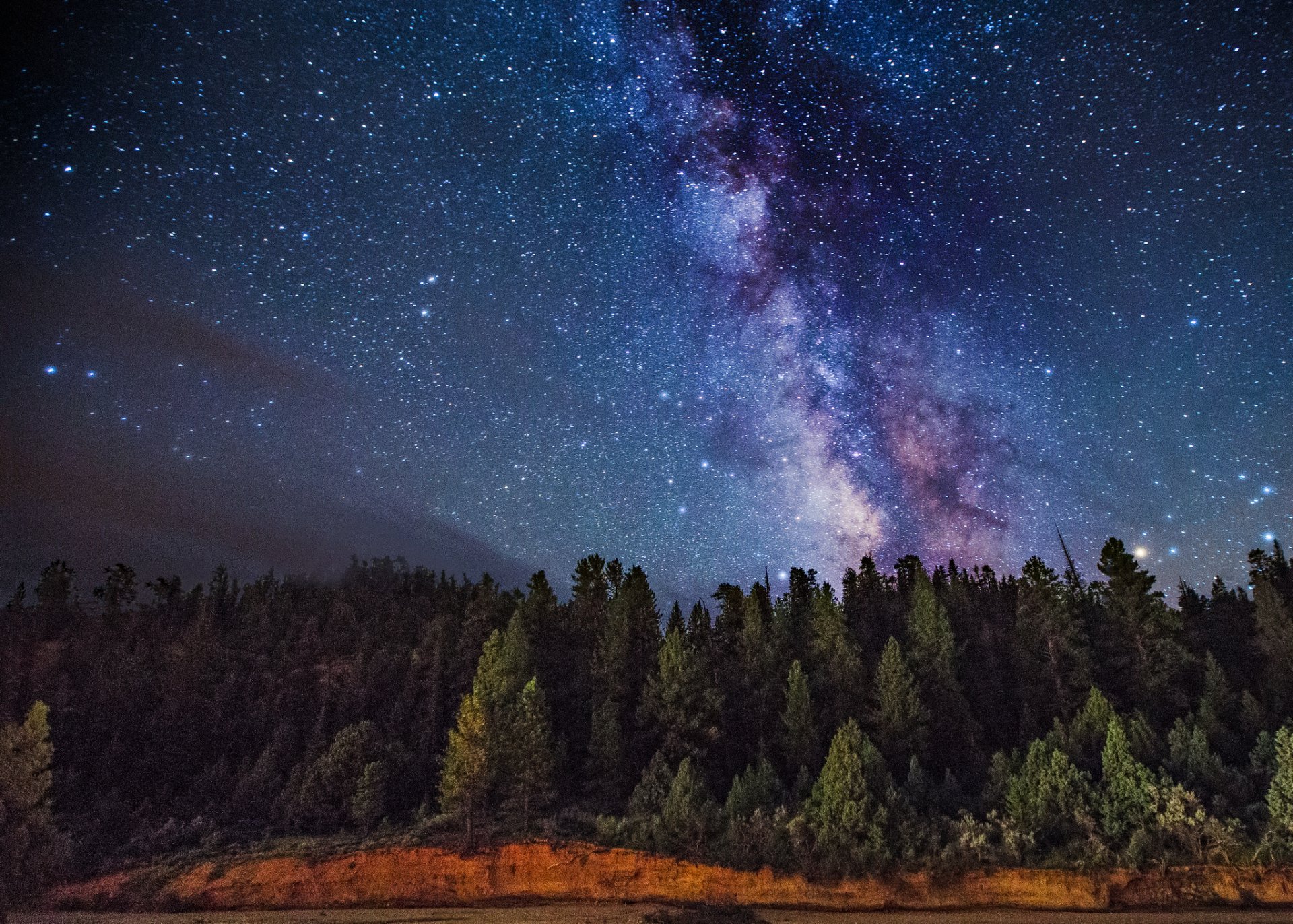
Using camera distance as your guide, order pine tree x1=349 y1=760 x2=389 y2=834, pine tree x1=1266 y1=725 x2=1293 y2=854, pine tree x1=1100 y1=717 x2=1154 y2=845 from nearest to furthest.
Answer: pine tree x1=1266 y1=725 x2=1293 y2=854 → pine tree x1=1100 y1=717 x2=1154 y2=845 → pine tree x1=349 y1=760 x2=389 y2=834

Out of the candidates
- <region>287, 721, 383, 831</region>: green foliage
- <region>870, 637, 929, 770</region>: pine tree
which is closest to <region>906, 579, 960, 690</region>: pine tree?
<region>870, 637, 929, 770</region>: pine tree

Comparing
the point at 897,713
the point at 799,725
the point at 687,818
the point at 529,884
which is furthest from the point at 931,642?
the point at 529,884

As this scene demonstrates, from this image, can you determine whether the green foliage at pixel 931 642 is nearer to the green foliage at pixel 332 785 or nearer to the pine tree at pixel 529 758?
the pine tree at pixel 529 758

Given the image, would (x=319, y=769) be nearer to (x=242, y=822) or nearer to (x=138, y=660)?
(x=242, y=822)

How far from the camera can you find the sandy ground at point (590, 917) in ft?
95.0

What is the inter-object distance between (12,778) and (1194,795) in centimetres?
5506

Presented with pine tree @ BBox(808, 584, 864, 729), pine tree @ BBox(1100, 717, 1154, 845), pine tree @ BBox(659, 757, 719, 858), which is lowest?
pine tree @ BBox(659, 757, 719, 858)

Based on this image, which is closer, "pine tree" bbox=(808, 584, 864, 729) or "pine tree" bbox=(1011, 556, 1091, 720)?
"pine tree" bbox=(808, 584, 864, 729)

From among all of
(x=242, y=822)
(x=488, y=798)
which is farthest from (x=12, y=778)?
(x=488, y=798)

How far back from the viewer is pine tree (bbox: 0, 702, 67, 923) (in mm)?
34938

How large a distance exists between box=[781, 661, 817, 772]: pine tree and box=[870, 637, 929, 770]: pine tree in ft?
13.0

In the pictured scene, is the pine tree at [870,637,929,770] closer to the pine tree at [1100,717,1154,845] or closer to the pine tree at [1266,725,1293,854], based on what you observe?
the pine tree at [1100,717,1154,845]

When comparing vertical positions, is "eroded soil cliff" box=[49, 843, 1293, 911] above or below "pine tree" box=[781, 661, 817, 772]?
below

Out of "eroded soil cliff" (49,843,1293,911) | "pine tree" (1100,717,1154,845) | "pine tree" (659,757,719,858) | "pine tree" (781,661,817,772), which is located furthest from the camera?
"pine tree" (781,661,817,772)
